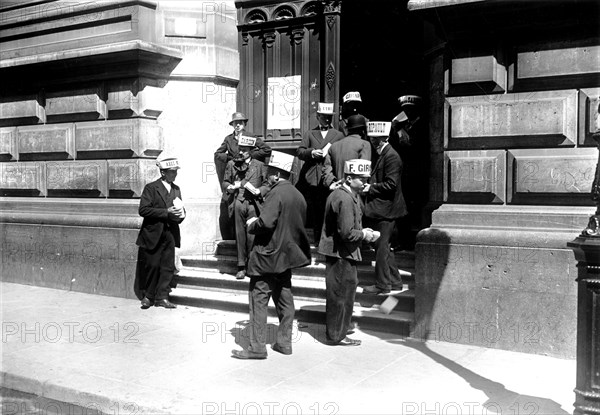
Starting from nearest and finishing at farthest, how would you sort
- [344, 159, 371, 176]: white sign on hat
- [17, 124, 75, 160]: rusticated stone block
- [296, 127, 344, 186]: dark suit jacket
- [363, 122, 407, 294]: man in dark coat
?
1. [344, 159, 371, 176]: white sign on hat
2. [363, 122, 407, 294]: man in dark coat
3. [296, 127, 344, 186]: dark suit jacket
4. [17, 124, 75, 160]: rusticated stone block

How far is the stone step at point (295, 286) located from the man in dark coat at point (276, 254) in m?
1.67

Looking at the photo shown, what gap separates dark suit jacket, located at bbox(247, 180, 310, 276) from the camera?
689 cm

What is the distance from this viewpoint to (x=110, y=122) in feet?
35.1

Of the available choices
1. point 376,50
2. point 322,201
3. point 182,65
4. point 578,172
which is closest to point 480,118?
point 578,172

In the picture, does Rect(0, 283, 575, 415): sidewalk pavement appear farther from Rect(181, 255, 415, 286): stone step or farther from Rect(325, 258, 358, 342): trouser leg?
Rect(181, 255, 415, 286): stone step

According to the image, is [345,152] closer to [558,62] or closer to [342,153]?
[342,153]

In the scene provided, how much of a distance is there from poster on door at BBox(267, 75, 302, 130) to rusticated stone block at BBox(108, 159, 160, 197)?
2173mm

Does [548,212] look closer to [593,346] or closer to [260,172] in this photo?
[593,346]

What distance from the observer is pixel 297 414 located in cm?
530

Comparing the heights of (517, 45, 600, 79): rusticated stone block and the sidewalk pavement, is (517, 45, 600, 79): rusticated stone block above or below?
above

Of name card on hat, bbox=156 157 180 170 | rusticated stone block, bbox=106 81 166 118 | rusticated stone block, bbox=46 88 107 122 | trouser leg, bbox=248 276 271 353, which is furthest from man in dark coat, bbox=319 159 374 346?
rusticated stone block, bbox=46 88 107 122

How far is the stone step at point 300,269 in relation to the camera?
8.91 meters

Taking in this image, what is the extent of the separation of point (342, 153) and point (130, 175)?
3850 millimetres

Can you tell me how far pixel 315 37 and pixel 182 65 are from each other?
230cm
